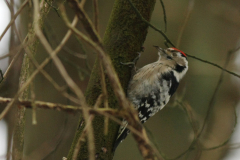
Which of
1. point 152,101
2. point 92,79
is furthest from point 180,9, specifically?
point 92,79

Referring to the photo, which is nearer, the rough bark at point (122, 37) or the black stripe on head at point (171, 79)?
the rough bark at point (122, 37)

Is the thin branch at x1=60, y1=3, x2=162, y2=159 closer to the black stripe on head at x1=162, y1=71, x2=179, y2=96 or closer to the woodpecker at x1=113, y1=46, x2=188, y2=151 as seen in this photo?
the woodpecker at x1=113, y1=46, x2=188, y2=151

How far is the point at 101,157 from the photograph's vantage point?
275 centimetres

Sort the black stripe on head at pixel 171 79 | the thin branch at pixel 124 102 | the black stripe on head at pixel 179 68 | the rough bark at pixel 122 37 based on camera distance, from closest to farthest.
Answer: the thin branch at pixel 124 102
the rough bark at pixel 122 37
the black stripe on head at pixel 171 79
the black stripe on head at pixel 179 68

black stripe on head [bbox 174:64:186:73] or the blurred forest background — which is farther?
the blurred forest background

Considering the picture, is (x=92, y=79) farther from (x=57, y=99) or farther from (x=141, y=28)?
(x=57, y=99)

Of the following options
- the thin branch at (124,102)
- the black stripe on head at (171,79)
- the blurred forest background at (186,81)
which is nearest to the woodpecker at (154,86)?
the black stripe on head at (171,79)

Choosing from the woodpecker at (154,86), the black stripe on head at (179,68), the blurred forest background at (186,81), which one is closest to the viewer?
Result: the woodpecker at (154,86)

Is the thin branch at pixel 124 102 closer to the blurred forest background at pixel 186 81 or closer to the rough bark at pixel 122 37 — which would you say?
the rough bark at pixel 122 37

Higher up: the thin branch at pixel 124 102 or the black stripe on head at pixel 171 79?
the thin branch at pixel 124 102

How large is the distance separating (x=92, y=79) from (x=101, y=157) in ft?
2.54

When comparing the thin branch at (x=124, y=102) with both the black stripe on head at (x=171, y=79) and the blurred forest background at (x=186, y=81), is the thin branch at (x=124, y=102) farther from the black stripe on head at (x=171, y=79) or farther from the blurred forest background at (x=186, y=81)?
the blurred forest background at (x=186, y=81)

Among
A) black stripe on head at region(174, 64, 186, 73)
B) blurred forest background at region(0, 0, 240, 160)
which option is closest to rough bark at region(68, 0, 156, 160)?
black stripe on head at region(174, 64, 186, 73)

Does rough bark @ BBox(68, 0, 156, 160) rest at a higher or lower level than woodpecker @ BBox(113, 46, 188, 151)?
higher
